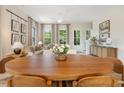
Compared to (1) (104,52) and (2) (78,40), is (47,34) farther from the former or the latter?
(1) (104,52)

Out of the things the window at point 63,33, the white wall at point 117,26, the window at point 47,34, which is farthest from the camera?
the window at point 63,33

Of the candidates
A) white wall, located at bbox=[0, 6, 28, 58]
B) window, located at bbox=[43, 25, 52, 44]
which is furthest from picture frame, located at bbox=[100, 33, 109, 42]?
window, located at bbox=[43, 25, 52, 44]

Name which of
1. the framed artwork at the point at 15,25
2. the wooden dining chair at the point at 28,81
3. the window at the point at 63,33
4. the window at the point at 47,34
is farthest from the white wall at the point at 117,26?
the window at the point at 47,34

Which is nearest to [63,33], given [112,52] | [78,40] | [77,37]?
[77,37]

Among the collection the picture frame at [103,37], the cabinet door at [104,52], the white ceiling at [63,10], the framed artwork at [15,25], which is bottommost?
the cabinet door at [104,52]

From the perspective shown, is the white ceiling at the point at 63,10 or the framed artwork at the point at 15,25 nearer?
the framed artwork at the point at 15,25

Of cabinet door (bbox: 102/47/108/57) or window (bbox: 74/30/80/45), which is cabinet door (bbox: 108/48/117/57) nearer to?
cabinet door (bbox: 102/47/108/57)

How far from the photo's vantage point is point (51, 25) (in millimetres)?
9930

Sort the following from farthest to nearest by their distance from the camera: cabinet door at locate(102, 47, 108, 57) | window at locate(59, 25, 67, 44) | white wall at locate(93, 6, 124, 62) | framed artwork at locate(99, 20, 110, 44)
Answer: window at locate(59, 25, 67, 44)
framed artwork at locate(99, 20, 110, 44)
cabinet door at locate(102, 47, 108, 57)
white wall at locate(93, 6, 124, 62)

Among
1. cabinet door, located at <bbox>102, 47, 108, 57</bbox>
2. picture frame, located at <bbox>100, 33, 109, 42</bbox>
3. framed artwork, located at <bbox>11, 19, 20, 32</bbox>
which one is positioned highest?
framed artwork, located at <bbox>11, 19, 20, 32</bbox>

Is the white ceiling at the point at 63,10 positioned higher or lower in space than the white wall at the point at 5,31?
higher

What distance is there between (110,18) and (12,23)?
3.17 metres

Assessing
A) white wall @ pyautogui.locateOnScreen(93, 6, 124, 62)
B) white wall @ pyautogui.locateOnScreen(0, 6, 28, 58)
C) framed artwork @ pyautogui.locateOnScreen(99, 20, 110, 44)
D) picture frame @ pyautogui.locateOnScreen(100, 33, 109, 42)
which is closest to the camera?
white wall @ pyautogui.locateOnScreen(0, 6, 28, 58)

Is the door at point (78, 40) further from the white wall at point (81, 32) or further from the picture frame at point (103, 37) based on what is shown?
the picture frame at point (103, 37)
